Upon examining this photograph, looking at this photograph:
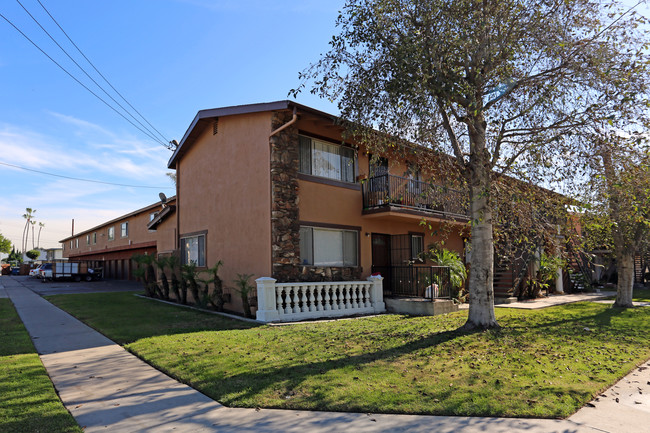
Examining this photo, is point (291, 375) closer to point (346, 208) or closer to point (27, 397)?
point (27, 397)

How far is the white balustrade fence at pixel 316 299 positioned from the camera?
11.0 metres

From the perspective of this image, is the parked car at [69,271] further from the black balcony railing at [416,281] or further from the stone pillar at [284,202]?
the stone pillar at [284,202]

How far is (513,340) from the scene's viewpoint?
27.6 feet

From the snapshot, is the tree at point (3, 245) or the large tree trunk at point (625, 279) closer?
the large tree trunk at point (625, 279)

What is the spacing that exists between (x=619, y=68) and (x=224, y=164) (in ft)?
34.9

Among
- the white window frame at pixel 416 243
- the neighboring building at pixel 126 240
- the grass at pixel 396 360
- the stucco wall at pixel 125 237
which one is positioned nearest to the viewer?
the grass at pixel 396 360

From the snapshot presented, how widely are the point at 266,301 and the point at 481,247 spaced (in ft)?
17.1

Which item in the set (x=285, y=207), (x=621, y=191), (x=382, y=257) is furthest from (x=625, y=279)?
(x=285, y=207)

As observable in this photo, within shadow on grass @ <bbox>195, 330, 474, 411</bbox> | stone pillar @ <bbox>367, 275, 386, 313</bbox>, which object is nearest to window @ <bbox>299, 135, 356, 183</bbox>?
stone pillar @ <bbox>367, 275, 386, 313</bbox>

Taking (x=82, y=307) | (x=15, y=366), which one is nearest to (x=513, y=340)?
(x=15, y=366)

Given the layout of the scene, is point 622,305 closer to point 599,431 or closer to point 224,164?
point 599,431

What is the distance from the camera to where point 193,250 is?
52.7ft

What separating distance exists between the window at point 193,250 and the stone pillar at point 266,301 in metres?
4.86

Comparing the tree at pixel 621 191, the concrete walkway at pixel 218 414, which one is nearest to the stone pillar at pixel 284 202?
the concrete walkway at pixel 218 414
